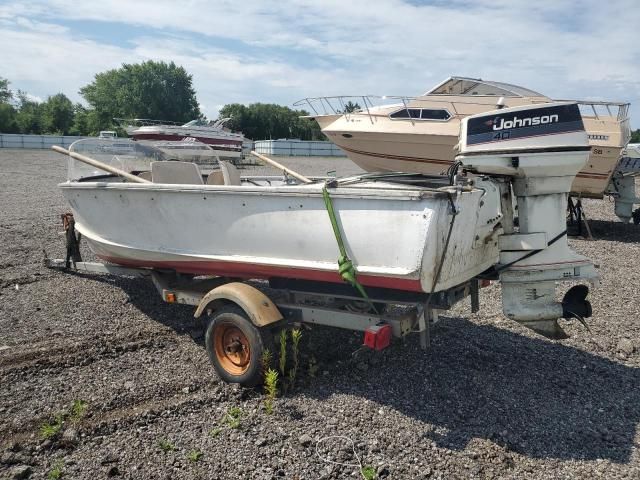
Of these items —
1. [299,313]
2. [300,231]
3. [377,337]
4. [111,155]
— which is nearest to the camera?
[377,337]

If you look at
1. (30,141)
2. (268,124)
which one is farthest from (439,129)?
(268,124)

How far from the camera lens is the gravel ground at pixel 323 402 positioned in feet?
10.4

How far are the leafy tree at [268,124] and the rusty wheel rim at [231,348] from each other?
59.0 metres

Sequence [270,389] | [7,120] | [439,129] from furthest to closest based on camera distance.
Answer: [7,120] → [439,129] → [270,389]

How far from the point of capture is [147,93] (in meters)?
65.8

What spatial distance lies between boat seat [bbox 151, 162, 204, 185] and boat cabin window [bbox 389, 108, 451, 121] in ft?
21.7

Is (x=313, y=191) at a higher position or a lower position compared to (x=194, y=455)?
higher

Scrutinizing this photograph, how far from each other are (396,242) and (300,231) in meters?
0.77

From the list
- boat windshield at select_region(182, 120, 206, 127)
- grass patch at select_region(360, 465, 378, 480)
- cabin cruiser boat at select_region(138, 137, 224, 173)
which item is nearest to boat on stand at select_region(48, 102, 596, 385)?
grass patch at select_region(360, 465, 378, 480)

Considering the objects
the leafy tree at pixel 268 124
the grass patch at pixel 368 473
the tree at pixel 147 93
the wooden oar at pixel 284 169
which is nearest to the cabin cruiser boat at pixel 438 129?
the wooden oar at pixel 284 169

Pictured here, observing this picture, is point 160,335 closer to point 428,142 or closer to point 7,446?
point 7,446

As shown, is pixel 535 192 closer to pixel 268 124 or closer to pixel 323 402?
pixel 323 402

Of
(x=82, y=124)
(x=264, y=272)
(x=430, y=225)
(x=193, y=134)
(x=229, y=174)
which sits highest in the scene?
(x=82, y=124)

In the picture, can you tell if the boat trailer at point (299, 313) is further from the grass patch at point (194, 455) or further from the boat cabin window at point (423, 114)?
the boat cabin window at point (423, 114)
